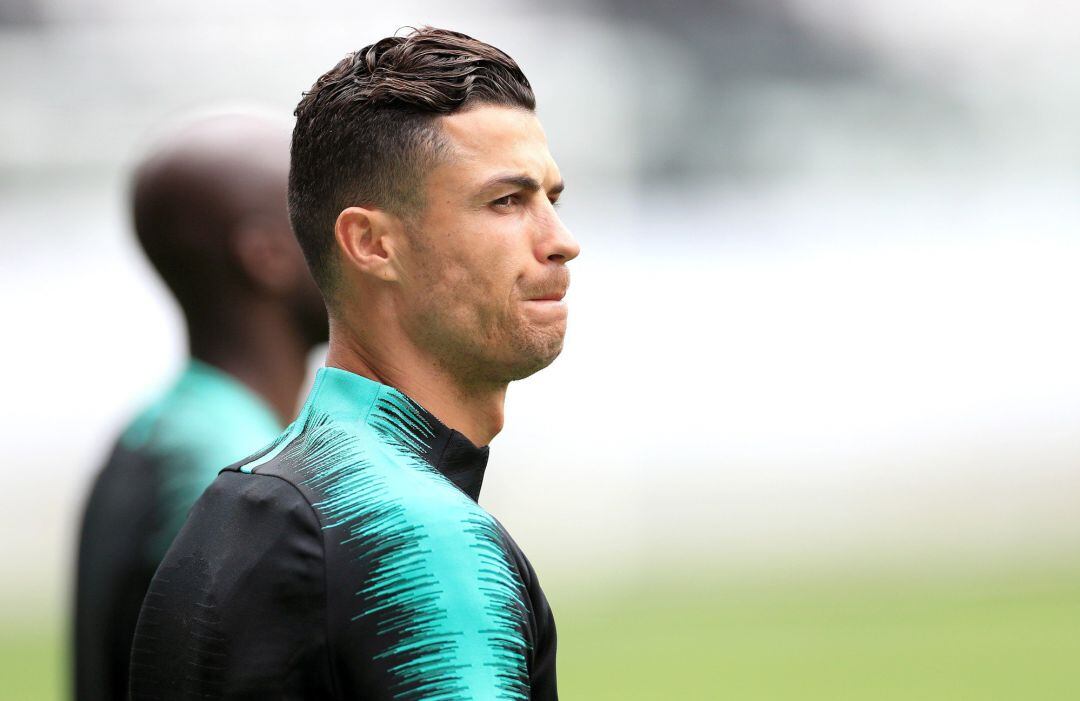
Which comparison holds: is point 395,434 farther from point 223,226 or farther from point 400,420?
point 223,226

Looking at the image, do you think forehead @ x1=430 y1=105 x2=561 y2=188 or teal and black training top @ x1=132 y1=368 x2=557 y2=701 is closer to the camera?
teal and black training top @ x1=132 y1=368 x2=557 y2=701

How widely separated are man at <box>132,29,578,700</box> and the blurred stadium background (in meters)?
6.92

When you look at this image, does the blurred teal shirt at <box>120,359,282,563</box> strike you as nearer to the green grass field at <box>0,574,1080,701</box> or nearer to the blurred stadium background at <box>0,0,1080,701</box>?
the green grass field at <box>0,574,1080,701</box>

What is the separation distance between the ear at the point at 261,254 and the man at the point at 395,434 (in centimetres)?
126

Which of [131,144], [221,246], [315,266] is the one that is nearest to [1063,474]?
[131,144]

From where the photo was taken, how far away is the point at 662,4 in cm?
1363

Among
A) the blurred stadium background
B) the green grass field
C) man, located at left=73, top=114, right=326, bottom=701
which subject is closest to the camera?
man, located at left=73, top=114, right=326, bottom=701

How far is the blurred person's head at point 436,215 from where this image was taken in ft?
6.11

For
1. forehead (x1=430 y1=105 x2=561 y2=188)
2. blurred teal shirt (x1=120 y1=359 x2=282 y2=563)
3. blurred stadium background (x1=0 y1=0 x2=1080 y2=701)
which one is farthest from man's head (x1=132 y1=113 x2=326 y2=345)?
blurred stadium background (x1=0 y1=0 x2=1080 y2=701)

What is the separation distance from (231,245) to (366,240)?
140 cm

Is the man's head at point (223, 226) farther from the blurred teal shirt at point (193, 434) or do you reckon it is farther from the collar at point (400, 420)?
the collar at point (400, 420)

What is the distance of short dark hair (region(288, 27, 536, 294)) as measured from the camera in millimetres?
1869

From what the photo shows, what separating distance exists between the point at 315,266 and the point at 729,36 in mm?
12160

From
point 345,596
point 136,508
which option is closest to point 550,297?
point 345,596
